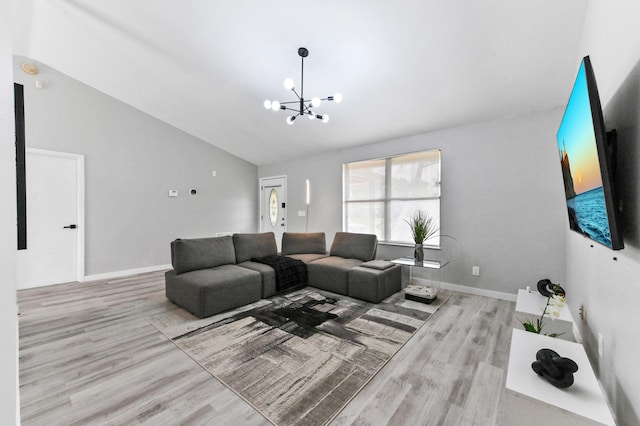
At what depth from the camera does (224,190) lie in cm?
636

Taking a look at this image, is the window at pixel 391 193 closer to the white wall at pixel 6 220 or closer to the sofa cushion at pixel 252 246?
the sofa cushion at pixel 252 246

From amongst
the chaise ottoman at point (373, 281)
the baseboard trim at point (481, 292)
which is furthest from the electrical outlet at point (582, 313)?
the chaise ottoman at point (373, 281)

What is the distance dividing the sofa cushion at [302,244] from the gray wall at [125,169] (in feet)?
7.66

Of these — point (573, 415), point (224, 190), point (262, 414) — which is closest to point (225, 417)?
point (262, 414)

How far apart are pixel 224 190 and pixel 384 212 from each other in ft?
12.8

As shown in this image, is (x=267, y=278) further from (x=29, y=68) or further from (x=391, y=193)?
(x=29, y=68)

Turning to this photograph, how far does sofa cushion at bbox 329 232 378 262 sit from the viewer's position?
423 cm

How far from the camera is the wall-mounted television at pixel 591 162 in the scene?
1035 millimetres

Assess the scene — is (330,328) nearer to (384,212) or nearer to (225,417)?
(225,417)

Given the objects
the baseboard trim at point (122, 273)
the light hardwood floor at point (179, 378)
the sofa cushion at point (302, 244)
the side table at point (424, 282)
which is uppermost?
the sofa cushion at point (302, 244)

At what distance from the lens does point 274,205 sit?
673cm

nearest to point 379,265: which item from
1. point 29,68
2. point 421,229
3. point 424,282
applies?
point 421,229

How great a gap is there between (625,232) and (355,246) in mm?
3283

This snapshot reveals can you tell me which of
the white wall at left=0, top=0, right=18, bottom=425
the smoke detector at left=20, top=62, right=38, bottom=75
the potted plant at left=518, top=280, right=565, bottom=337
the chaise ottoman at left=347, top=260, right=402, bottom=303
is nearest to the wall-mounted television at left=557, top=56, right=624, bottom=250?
the potted plant at left=518, top=280, right=565, bottom=337
